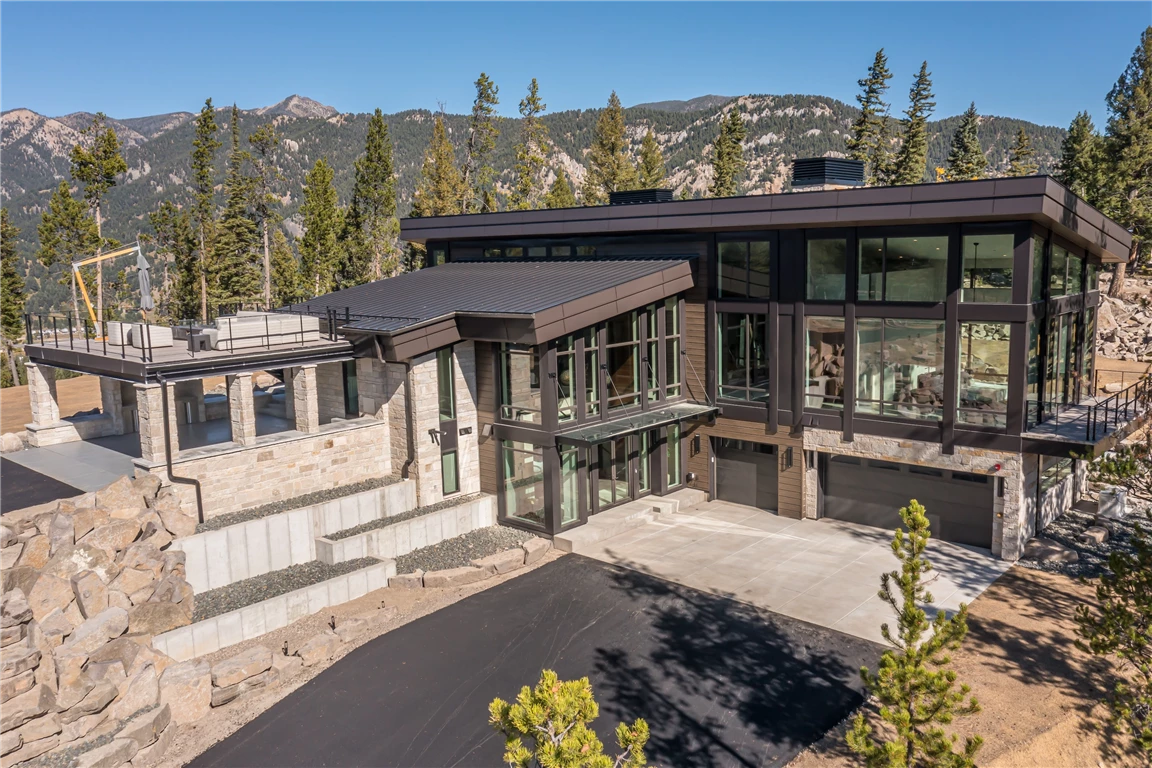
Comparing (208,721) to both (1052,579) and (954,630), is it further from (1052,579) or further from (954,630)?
(1052,579)

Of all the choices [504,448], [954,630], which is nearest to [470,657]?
[504,448]

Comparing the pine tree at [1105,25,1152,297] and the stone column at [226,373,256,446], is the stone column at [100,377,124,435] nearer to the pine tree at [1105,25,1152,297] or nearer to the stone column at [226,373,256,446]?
the stone column at [226,373,256,446]

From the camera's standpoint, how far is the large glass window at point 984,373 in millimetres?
15742

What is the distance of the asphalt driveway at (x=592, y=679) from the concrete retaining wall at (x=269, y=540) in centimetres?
344

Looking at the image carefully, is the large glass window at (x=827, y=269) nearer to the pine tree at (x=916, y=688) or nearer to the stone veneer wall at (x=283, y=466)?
the stone veneer wall at (x=283, y=466)

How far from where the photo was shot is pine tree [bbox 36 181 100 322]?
35.5 m

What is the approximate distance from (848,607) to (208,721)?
412 inches

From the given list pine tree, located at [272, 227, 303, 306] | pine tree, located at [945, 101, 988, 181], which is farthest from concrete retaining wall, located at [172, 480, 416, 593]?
pine tree, located at [945, 101, 988, 181]

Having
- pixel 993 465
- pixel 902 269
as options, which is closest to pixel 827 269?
pixel 902 269

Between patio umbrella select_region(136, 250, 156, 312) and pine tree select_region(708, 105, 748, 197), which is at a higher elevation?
pine tree select_region(708, 105, 748, 197)

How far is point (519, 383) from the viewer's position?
17.4 meters

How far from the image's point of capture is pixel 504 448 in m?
18.0

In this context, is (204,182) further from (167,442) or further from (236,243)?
(167,442)

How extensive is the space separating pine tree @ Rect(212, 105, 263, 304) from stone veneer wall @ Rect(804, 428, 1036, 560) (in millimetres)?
33789
